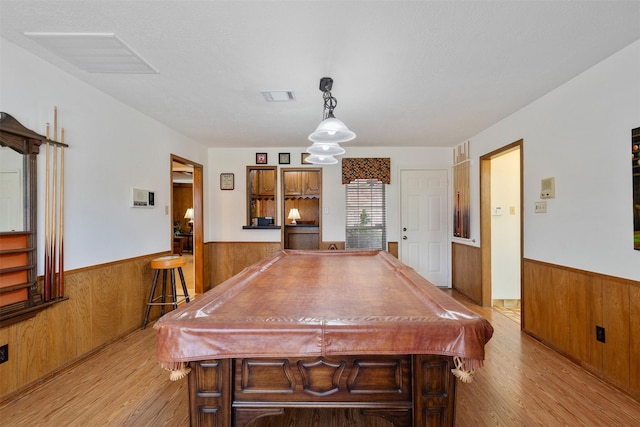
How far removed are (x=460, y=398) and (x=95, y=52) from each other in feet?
11.4

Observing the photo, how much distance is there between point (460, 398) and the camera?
1.93 m

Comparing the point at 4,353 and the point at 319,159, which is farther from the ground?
the point at 319,159

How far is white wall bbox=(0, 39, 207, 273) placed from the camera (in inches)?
81.3

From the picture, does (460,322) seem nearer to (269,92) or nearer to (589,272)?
(589,272)

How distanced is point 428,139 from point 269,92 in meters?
2.76

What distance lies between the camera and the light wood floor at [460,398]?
5.65ft

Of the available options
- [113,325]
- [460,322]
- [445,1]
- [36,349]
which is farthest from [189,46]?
[113,325]

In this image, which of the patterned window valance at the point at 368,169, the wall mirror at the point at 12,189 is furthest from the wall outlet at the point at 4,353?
the patterned window valance at the point at 368,169

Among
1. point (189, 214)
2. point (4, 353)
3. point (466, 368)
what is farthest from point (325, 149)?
point (189, 214)

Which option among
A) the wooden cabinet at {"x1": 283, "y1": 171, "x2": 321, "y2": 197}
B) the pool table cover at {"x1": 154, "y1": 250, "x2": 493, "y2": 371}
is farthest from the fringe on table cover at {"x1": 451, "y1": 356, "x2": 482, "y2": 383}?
the wooden cabinet at {"x1": 283, "y1": 171, "x2": 321, "y2": 197}

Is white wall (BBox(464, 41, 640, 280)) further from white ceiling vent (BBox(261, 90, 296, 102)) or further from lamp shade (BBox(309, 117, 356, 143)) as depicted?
white ceiling vent (BBox(261, 90, 296, 102))

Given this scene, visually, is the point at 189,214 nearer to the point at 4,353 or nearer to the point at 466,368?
the point at 4,353

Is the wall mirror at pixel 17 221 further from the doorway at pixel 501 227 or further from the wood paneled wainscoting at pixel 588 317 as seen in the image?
the doorway at pixel 501 227

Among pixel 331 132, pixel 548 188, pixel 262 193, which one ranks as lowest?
pixel 548 188
